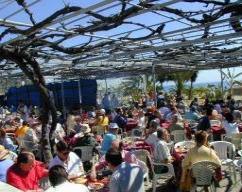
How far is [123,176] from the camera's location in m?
4.91

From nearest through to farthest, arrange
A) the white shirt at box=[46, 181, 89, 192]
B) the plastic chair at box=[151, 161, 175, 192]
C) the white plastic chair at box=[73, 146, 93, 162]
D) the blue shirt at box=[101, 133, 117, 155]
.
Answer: the white shirt at box=[46, 181, 89, 192] → the plastic chair at box=[151, 161, 175, 192] → the blue shirt at box=[101, 133, 117, 155] → the white plastic chair at box=[73, 146, 93, 162]

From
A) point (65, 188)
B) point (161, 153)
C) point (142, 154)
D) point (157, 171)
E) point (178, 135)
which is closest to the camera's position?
point (65, 188)

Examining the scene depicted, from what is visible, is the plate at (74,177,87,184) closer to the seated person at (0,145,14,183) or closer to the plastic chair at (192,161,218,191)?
the seated person at (0,145,14,183)

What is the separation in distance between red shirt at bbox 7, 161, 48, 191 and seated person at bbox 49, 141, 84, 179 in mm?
268

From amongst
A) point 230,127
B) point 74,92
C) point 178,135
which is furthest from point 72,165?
point 74,92

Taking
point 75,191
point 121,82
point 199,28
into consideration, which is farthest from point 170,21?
point 121,82

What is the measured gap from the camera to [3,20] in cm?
658

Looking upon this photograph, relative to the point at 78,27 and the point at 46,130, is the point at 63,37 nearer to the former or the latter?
the point at 78,27

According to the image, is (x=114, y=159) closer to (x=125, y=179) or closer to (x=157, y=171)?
(x=125, y=179)

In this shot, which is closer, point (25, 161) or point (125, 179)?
point (125, 179)

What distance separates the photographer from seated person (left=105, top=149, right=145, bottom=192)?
4.91 metres

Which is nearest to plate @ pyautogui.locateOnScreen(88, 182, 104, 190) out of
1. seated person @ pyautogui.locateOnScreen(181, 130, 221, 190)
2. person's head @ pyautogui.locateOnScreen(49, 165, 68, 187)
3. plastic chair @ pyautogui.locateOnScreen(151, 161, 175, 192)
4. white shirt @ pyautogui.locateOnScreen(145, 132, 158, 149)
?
seated person @ pyautogui.locateOnScreen(181, 130, 221, 190)

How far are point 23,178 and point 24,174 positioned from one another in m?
0.06

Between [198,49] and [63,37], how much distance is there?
17.1 ft
